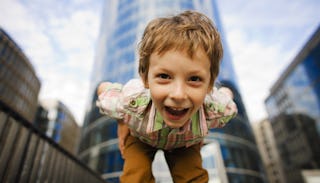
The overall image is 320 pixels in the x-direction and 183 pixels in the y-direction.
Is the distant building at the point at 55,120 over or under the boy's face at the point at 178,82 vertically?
over

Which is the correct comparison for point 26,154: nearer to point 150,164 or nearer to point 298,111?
point 150,164

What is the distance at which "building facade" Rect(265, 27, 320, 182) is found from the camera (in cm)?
2930

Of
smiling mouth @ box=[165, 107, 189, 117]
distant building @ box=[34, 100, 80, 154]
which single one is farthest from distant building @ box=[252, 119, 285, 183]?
smiling mouth @ box=[165, 107, 189, 117]

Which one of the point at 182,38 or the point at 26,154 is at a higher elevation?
the point at 182,38

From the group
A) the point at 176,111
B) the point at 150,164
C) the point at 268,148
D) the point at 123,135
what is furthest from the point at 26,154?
the point at 268,148

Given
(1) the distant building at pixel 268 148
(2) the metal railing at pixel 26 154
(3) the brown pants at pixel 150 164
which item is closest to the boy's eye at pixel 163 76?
(3) the brown pants at pixel 150 164

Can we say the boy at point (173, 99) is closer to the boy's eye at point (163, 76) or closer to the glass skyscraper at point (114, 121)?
the boy's eye at point (163, 76)

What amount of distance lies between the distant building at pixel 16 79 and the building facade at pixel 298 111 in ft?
120

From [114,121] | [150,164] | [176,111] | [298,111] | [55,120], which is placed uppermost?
[55,120]

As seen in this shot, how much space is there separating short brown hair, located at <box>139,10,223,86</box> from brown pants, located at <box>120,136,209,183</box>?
0.50 meters

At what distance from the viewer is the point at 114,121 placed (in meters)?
20.9

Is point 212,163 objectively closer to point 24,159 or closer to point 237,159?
point 24,159

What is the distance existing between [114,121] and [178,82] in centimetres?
2057

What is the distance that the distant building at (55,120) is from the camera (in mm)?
44625
